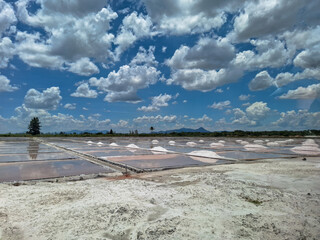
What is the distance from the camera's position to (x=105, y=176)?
5633 mm

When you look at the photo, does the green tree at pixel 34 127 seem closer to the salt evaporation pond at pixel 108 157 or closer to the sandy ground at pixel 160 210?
the salt evaporation pond at pixel 108 157

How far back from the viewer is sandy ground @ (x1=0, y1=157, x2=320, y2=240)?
8.29 ft

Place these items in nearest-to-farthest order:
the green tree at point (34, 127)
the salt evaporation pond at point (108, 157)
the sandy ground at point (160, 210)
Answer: the sandy ground at point (160, 210) < the salt evaporation pond at point (108, 157) < the green tree at point (34, 127)

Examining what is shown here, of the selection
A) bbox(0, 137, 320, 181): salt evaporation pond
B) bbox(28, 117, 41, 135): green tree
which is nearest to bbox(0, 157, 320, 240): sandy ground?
bbox(0, 137, 320, 181): salt evaporation pond

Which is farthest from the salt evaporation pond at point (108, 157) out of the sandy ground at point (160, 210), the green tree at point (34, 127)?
the green tree at point (34, 127)

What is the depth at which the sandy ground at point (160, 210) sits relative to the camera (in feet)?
8.29

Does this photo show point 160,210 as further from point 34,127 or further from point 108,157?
point 34,127

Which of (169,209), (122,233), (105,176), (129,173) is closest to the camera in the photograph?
(122,233)

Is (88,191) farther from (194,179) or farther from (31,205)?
(194,179)

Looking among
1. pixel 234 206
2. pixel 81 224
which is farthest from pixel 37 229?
pixel 234 206

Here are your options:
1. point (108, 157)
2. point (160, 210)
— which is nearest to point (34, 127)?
point (108, 157)

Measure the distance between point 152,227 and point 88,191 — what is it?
1.89 meters

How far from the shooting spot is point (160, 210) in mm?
3164

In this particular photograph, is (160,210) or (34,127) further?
(34,127)
